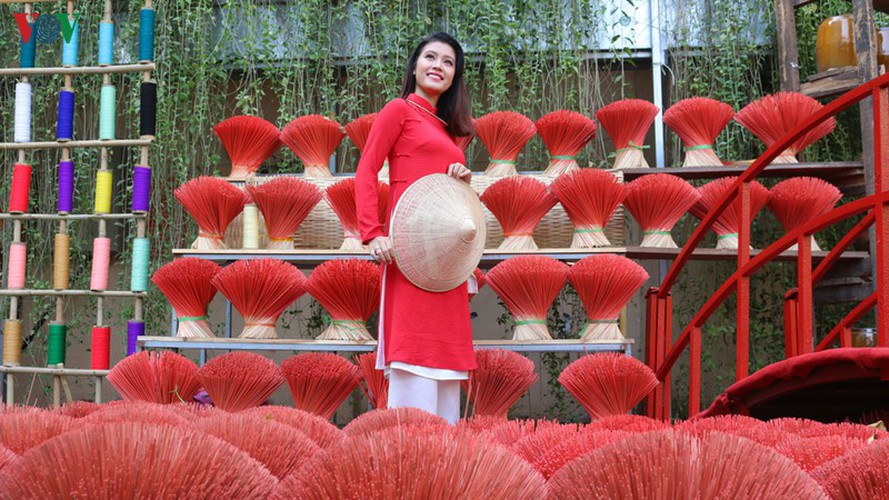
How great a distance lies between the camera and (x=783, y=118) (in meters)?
3.40

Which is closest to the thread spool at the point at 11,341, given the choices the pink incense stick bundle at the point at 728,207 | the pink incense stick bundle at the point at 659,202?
the pink incense stick bundle at the point at 659,202

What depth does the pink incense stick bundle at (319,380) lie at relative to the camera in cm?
267

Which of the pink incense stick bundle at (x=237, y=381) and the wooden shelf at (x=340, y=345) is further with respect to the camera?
the wooden shelf at (x=340, y=345)

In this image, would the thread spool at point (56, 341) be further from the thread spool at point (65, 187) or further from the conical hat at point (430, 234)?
the conical hat at point (430, 234)

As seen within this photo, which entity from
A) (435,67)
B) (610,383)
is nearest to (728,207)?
(610,383)

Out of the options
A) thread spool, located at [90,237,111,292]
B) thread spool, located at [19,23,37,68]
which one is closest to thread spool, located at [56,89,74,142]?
thread spool, located at [19,23,37,68]

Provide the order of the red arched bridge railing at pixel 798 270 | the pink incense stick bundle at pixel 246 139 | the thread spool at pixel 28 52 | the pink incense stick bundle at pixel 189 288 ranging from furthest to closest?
1. the thread spool at pixel 28 52
2. the pink incense stick bundle at pixel 246 139
3. the pink incense stick bundle at pixel 189 288
4. the red arched bridge railing at pixel 798 270

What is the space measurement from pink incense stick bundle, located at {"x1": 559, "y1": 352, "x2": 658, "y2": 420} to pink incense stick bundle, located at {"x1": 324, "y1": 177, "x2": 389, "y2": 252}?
3.36ft

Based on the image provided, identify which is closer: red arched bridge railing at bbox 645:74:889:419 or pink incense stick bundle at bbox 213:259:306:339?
red arched bridge railing at bbox 645:74:889:419

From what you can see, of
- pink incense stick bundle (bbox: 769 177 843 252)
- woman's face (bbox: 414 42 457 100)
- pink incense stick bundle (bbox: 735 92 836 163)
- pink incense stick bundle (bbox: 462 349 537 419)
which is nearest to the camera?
woman's face (bbox: 414 42 457 100)

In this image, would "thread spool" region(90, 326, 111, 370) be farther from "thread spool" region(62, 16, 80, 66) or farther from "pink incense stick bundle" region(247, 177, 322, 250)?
"thread spool" region(62, 16, 80, 66)

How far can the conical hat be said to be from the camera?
217 centimetres

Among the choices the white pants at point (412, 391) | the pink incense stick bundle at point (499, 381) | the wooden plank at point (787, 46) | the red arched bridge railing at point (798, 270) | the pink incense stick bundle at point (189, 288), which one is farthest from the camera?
the wooden plank at point (787, 46)

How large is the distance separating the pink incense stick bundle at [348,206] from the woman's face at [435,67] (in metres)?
0.89
